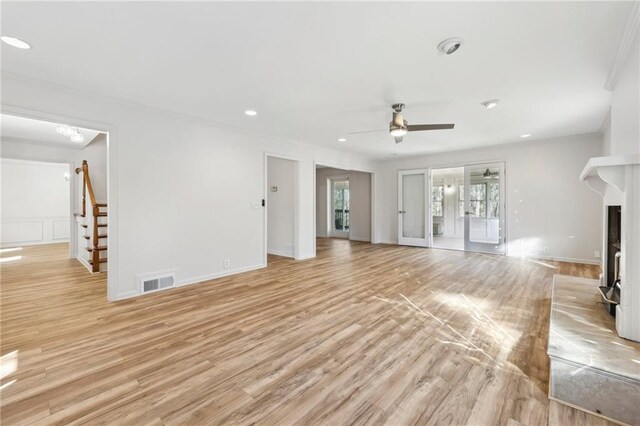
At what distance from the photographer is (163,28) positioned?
2062 millimetres

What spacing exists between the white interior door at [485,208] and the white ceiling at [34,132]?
7.99m

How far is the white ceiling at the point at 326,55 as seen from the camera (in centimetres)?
190

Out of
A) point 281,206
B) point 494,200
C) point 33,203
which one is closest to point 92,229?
point 281,206

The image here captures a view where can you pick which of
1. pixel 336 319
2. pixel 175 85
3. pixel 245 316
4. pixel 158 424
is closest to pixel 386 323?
pixel 336 319

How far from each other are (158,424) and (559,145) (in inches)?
302

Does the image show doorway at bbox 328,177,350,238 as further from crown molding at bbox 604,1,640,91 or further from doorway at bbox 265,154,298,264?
crown molding at bbox 604,1,640,91

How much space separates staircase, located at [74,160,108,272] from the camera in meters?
5.01

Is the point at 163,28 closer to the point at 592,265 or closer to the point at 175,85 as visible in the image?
the point at 175,85

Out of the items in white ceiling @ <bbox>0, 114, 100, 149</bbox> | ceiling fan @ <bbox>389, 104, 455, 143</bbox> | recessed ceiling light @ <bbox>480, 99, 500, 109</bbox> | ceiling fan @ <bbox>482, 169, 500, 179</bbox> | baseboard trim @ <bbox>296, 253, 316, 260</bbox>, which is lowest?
baseboard trim @ <bbox>296, 253, 316, 260</bbox>

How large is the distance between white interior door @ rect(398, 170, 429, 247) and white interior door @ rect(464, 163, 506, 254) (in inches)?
43.6

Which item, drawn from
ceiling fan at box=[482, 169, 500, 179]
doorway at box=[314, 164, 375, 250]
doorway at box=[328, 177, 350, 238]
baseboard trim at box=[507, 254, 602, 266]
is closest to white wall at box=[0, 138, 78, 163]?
doorway at box=[314, 164, 375, 250]

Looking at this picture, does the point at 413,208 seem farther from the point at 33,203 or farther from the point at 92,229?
the point at 33,203

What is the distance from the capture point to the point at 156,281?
3.85 m

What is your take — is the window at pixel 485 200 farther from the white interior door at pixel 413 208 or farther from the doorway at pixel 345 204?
the doorway at pixel 345 204
